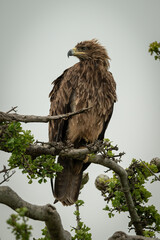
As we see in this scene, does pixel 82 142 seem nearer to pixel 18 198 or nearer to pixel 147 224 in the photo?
pixel 147 224

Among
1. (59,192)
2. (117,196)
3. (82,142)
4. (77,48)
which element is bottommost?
(117,196)

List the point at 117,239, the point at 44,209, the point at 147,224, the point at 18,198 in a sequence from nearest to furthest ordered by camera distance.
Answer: the point at 18,198
the point at 44,209
the point at 117,239
the point at 147,224

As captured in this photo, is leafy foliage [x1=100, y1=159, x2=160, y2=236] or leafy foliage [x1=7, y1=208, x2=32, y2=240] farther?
leafy foliage [x1=100, y1=159, x2=160, y2=236]

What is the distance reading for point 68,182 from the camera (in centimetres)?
614

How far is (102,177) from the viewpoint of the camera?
16.8 feet

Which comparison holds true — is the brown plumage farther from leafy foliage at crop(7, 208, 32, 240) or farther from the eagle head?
leafy foliage at crop(7, 208, 32, 240)

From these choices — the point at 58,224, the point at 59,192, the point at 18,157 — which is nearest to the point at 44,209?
the point at 58,224

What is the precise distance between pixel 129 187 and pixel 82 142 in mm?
1815

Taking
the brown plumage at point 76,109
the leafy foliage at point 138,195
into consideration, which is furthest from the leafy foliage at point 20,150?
the brown plumage at point 76,109

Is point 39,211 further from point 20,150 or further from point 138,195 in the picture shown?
point 138,195

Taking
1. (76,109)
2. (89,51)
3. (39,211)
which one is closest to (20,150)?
(39,211)

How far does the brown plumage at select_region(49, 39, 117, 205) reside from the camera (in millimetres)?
6000

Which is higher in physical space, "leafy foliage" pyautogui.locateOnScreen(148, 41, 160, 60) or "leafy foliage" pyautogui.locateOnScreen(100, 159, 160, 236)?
"leafy foliage" pyautogui.locateOnScreen(148, 41, 160, 60)

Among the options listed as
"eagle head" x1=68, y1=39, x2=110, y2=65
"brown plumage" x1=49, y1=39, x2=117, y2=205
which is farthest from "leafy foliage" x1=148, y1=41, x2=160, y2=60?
"eagle head" x1=68, y1=39, x2=110, y2=65
